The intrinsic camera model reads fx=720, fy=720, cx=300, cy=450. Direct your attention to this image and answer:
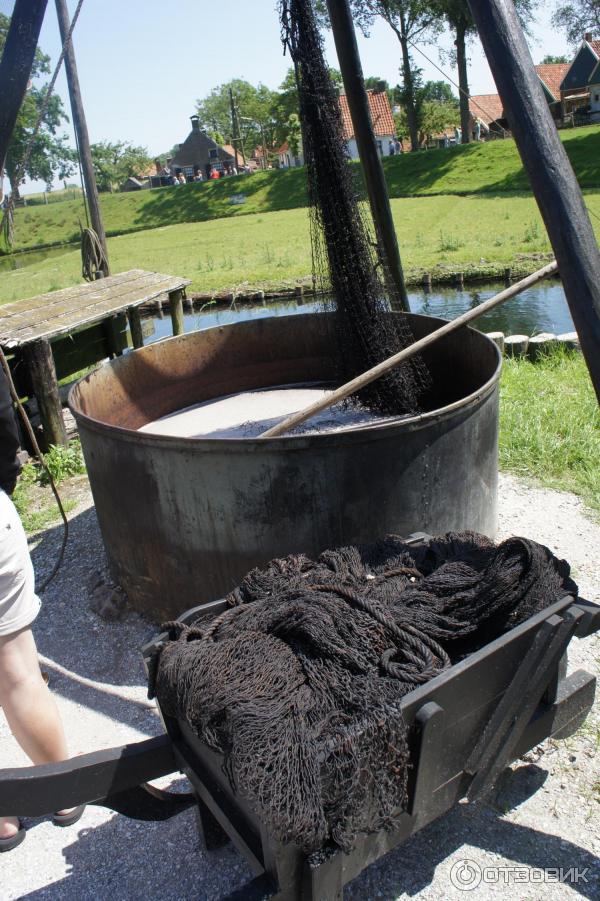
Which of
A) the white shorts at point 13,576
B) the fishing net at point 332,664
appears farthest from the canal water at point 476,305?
the fishing net at point 332,664

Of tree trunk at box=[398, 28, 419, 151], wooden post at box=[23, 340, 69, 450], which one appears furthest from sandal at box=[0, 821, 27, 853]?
tree trunk at box=[398, 28, 419, 151]

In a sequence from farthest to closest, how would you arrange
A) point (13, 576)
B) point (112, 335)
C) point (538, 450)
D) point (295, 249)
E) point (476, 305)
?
point (295, 249), point (476, 305), point (112, 335), point (538, 450), point (13, 576)

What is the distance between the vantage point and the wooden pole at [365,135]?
484 cm

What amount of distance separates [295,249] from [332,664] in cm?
2141

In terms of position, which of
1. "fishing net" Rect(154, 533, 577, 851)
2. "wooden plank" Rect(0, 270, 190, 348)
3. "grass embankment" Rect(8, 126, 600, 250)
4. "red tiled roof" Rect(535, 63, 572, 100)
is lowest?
"fishing net" Rect(154, 533, 577, 851)

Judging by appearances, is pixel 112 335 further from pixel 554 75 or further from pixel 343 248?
pixel 554 75

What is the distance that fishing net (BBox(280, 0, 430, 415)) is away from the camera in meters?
4.31

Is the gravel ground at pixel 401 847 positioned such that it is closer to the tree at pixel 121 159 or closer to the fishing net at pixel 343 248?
the fishing net at pixel 343 248

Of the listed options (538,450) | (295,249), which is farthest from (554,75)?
(538,450)

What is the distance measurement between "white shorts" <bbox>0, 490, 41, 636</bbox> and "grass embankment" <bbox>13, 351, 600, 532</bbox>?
9.90ft

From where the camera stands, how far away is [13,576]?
238cm

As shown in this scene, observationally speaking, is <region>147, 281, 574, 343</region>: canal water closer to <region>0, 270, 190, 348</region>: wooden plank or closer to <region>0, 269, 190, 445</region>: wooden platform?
<region>0, 269, 190, 445</region>: wooden platform

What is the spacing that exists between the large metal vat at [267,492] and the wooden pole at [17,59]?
5.15 ft

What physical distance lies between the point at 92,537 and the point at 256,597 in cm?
297
